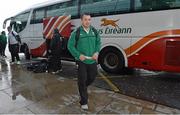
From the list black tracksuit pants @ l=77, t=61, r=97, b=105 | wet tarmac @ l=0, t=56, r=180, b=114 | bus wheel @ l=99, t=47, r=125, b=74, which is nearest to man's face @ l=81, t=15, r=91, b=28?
black tracksuit pants @ l=77, t=61, r=97, b=105

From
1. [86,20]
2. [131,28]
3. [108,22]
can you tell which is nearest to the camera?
[86,20]

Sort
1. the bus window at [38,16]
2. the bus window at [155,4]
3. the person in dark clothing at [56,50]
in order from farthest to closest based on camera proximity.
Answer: the bus window at [38,16] < the person in dark clothing at [56,50] < the bus window at [155,4]

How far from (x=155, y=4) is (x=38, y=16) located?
6346 millimetres

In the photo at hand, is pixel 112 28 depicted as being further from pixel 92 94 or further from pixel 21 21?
pixel 21 21

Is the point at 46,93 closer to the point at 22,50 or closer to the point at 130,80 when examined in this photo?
the point at 130,80

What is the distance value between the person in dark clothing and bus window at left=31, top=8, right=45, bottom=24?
10.2ft

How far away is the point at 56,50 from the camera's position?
765 cm

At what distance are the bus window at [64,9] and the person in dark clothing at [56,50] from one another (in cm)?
144

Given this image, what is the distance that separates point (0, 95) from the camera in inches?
207

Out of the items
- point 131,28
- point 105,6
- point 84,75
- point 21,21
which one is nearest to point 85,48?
point 84,75

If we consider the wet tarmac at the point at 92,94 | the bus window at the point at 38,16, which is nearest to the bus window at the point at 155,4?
the wet tarmac at the point at 92,94

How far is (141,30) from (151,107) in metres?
2.85

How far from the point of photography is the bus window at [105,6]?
6891mm

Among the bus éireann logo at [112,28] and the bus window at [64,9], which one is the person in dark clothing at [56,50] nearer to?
the bus window at [64,9]
